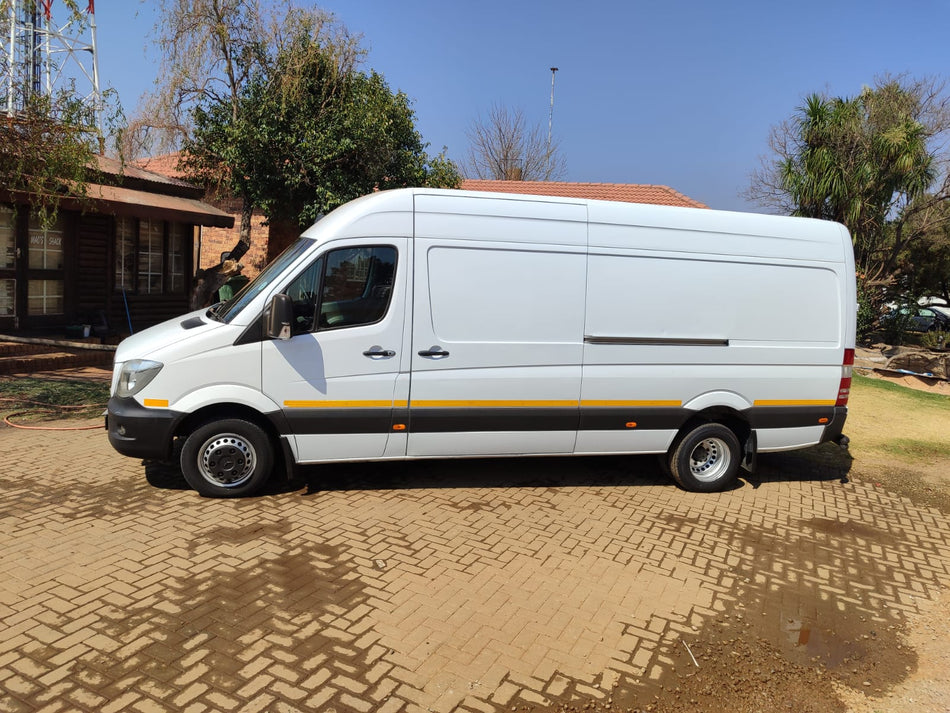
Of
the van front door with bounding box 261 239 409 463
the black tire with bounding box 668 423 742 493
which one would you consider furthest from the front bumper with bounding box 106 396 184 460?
the black tire with bounding box 668 423 742 493

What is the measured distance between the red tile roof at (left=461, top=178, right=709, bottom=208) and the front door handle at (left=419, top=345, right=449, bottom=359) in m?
16.1

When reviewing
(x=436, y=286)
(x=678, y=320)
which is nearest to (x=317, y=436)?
(x=436, y=286)

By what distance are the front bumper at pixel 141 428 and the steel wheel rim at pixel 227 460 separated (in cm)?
29

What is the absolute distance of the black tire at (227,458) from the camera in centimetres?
561

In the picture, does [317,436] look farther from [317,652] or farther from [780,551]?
[780,551]

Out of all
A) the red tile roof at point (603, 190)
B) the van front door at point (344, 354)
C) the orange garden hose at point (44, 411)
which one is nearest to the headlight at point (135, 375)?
the van front door at point (344, 354)

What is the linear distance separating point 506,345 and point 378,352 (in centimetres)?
107

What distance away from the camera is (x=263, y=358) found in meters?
5.58

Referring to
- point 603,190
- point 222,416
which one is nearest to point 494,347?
point 222,416

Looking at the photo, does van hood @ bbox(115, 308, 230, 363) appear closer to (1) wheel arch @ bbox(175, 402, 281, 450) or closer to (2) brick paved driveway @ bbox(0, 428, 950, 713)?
(1) wheel arch @ bbox(175, 402, 281, 450)

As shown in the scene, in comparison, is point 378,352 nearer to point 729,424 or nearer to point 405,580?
point 405,580

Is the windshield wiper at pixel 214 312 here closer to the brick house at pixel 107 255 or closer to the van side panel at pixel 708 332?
the van side panel at pixel 708 332

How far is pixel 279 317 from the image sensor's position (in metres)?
5.44

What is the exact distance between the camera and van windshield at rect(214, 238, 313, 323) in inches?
226
